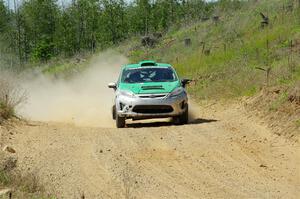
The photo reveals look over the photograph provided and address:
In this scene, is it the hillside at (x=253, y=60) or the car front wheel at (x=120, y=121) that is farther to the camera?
the hillside at (x=253, y=60)

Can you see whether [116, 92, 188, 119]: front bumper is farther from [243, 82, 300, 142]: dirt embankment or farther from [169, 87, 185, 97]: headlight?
[243, 82, 300, 142]: dirt embankment

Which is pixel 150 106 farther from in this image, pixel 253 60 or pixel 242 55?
pixel 242 55

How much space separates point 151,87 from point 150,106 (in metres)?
0.62

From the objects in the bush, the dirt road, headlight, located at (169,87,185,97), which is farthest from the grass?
the bush

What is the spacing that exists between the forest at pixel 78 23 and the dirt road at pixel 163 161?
60864 millimetres

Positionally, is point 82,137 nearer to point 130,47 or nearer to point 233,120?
point 233,120

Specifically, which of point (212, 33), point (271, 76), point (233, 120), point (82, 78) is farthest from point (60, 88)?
point (233, 120)

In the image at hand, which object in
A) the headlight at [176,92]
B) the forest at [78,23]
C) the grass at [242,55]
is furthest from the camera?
the forest at [78,23]

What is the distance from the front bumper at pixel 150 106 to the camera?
48.2 ft

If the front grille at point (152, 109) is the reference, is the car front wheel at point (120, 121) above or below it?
below

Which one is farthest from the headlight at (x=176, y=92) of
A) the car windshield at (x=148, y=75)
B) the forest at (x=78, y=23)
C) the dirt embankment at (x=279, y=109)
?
the forest at (x=78, y=23)

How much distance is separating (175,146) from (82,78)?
88.5 feet

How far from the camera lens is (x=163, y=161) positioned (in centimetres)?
1027

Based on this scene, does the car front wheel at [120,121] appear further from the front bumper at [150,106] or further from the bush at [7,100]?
the bush at [7,100]
